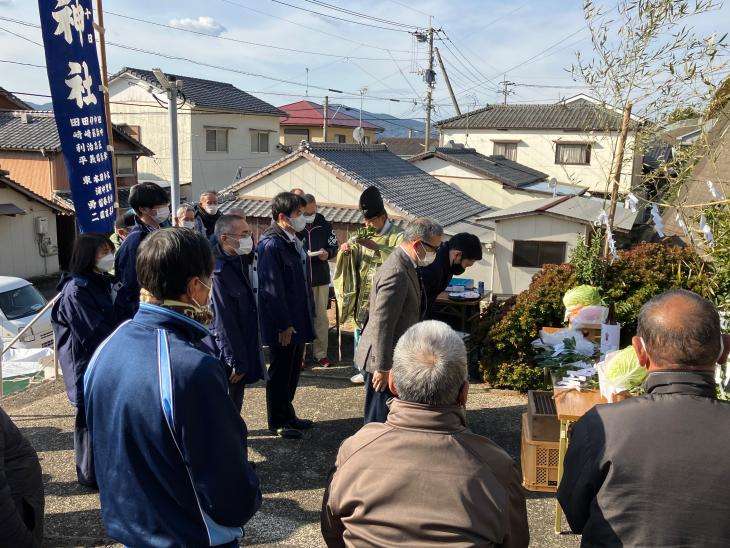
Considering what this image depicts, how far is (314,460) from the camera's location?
4.55m

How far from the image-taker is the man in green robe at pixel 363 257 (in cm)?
543

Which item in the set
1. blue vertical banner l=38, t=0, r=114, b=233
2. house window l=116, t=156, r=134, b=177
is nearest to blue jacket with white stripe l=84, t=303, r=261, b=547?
blue vertical banner l=38, t=0, r=114, b=233

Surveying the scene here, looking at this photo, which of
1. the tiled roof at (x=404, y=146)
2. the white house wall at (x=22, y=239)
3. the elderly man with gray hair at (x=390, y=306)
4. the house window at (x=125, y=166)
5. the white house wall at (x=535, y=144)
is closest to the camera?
the elderly man with gray hair at (x=390, y=306)

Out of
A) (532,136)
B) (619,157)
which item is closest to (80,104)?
(619,157)

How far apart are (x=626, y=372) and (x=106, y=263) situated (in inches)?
128

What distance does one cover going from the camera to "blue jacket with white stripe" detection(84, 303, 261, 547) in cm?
186

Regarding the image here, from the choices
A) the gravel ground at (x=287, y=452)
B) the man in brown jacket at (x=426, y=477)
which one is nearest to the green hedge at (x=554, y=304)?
the gravel ground at (x=287, y=452)

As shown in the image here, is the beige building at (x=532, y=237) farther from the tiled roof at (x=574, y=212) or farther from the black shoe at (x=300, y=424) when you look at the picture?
the black shoe at (x=300, y=424)

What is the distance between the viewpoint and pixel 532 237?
1248cm

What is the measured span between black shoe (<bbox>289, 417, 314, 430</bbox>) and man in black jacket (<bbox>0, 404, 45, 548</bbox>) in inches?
108

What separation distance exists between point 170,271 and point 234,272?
2.25 metres

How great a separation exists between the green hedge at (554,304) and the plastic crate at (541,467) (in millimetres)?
2189

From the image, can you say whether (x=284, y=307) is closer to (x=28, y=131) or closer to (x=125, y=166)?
(x=125, y=166)

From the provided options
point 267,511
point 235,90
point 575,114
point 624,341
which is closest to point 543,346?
point 624,341
